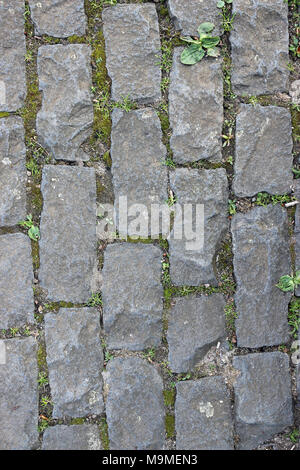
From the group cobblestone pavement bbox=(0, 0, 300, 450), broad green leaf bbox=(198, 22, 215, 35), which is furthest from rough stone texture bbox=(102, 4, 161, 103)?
broad green leaf bbox=(198, 22, 215, 35)

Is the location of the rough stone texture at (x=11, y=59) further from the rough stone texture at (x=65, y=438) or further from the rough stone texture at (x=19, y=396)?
the rough stone texture at (x=65, y=438)

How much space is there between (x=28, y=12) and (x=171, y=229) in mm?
1398

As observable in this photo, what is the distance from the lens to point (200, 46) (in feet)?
9.39

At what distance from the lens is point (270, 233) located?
112 inches

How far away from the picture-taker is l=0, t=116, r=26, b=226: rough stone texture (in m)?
2.78

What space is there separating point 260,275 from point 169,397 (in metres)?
0.82

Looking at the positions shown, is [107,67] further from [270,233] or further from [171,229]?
[270,233]

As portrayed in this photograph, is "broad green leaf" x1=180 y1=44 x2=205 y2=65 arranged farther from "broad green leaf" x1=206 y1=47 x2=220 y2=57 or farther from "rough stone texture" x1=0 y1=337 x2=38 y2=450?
"rough stone texture" x1=0 y1=337 x2=38 y2=450

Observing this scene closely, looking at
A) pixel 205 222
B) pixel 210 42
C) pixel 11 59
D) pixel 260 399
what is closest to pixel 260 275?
pixel 205 222

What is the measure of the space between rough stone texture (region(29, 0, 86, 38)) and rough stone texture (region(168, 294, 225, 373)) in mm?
1585

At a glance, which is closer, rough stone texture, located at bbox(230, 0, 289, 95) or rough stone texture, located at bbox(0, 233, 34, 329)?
rough stone texture, located at bbox(0, 233, 34, 329)

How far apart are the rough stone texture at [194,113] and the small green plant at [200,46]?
4cm

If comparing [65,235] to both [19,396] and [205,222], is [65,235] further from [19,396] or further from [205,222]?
[19,396]
